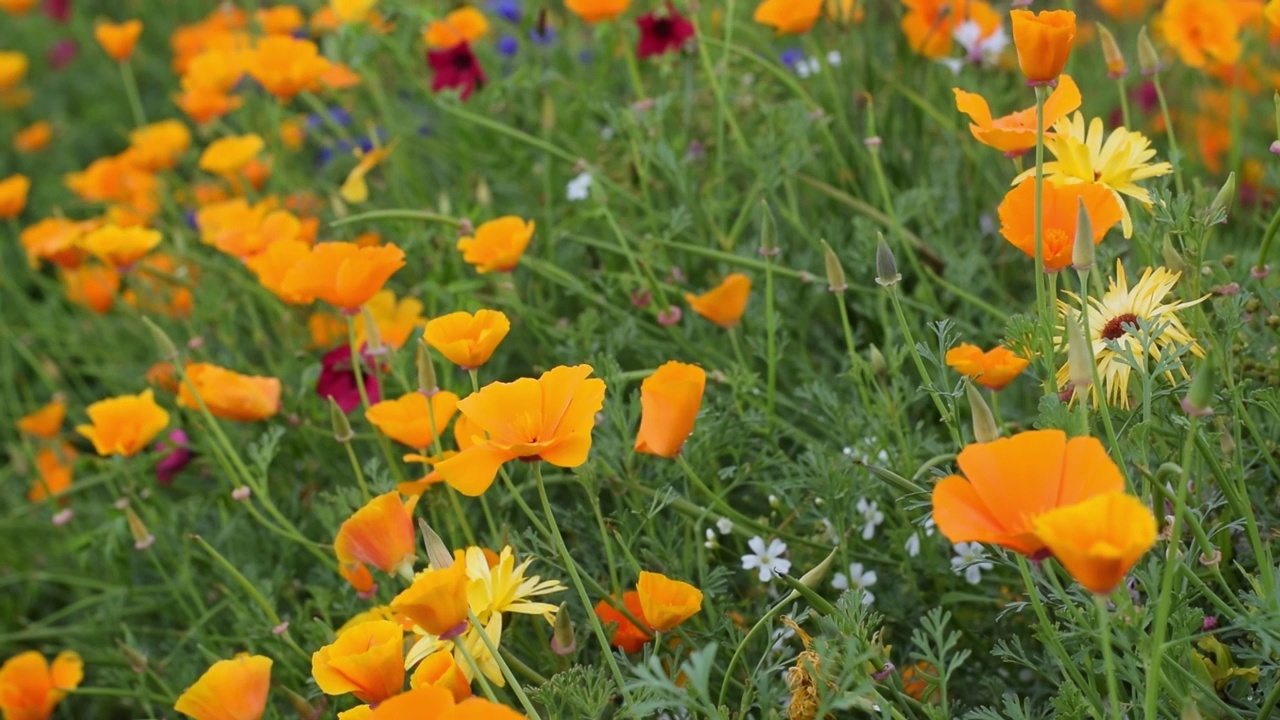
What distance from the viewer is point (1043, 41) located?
1.04 metres

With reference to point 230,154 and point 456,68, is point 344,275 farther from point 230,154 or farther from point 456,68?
point 230,154

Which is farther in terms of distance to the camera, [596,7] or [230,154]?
[230,154]

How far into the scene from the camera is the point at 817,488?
1.28 m

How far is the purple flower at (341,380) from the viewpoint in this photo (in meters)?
1.73

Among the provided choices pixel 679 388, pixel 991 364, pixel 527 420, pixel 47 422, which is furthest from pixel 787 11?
pixel 47 422

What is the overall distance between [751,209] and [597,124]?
52cm

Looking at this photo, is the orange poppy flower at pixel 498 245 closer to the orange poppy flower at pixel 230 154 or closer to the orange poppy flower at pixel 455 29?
the orange poppy flower at pixel 455 29

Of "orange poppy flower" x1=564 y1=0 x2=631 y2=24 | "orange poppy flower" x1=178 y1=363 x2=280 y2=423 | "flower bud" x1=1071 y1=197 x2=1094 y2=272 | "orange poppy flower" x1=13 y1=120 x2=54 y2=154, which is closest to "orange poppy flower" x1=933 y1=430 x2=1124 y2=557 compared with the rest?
"flower bud" x1=1071 y1=197 x2=1094 y2=272

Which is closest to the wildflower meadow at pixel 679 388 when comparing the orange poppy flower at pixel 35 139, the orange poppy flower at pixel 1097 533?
the orange poppy flower at pixel 1097 533

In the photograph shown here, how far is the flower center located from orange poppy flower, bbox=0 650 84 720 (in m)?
1.26

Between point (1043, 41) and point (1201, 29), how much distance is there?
1052 mm

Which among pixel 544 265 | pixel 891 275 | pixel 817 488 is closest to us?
pixel 891 275

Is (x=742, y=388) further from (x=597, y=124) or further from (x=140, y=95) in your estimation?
(x=140, y=95)

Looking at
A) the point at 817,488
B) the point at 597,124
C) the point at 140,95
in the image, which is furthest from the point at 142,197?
the point at 817,488
